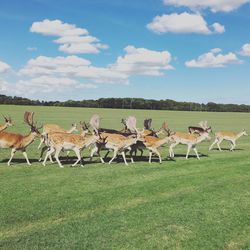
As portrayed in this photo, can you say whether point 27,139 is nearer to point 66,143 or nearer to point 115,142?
point 66,143

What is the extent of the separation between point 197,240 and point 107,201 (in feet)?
11.7

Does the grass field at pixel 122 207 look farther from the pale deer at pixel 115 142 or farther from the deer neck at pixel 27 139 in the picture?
the pale deer at pixel 115 142

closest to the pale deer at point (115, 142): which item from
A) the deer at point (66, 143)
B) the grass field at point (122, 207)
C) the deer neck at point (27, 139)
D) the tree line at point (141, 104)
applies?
the deer at point (66, 143)

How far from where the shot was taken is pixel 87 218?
36.7ft

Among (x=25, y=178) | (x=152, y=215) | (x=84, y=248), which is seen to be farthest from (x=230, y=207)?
(x=25, y=178)

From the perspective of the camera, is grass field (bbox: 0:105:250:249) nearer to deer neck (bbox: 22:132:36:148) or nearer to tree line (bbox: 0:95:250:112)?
deer neck (bbox: 22:132:36:148)

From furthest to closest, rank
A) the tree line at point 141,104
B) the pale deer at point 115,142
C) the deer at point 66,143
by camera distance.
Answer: the tree line at point 141,104, the pale deer at point 115,142, the deer at point 66,143

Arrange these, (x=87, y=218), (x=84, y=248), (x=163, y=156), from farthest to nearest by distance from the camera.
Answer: (x=163, y=156) → (x=87, y=218) → (x=84, y=248)

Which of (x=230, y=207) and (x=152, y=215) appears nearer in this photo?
(x=152, y=215)

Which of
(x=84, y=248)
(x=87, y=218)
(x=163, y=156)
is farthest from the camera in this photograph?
(x=163, y=156)

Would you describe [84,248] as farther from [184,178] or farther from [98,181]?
[184,178]

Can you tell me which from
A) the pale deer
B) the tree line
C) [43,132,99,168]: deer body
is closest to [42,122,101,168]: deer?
[43,132,99,168]: deer body

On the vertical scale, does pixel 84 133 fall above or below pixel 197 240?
above

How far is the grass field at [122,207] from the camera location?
9.85 meters
